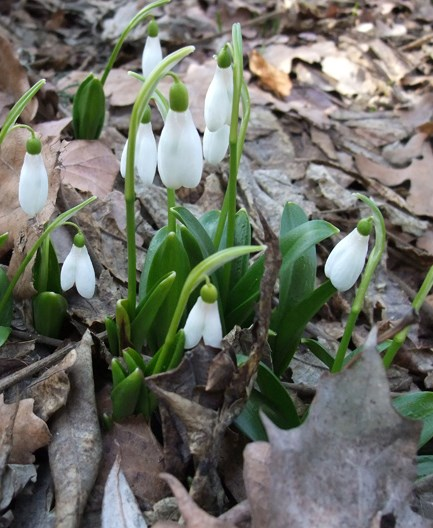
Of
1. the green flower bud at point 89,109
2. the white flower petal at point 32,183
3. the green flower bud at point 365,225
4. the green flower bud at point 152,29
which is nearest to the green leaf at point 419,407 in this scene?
the green flower bud at point 365,225

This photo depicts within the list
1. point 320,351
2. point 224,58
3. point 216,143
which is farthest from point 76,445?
point 224,58

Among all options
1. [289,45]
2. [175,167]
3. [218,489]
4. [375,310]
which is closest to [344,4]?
[289,45]

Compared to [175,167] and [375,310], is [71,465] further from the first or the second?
[375,310]

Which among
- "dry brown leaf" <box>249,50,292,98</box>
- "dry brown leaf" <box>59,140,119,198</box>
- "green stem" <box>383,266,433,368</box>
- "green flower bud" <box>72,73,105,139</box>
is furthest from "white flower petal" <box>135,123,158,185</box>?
"dry brown leaf" <box>249,50,292,98</box>

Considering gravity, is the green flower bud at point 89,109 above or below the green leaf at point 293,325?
above

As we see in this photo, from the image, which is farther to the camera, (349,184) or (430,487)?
(349,184)

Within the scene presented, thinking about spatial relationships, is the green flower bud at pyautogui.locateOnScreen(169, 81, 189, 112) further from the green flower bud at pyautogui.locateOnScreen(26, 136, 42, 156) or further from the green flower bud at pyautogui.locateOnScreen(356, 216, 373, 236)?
the green flower bud at pyautogui.locateOnScreen(356, 216, 373, 236)

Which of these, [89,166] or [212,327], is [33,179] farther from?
[89,166]

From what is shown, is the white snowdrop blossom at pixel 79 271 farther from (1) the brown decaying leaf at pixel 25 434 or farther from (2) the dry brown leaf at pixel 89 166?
(2) the dry brown leaf at pixel 89 166
